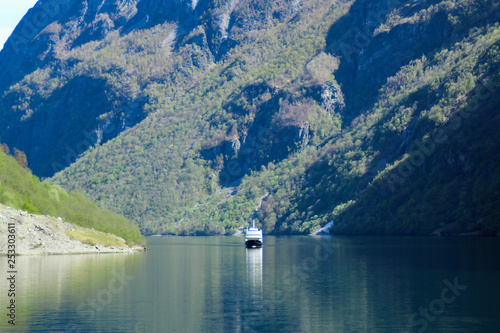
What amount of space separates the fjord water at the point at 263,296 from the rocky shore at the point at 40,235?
18.6 metres

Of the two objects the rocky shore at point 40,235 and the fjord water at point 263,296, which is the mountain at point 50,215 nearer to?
the rocky shore at point 40,235

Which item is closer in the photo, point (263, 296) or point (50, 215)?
point (263, 296)

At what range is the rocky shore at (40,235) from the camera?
476ft

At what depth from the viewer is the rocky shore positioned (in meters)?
145

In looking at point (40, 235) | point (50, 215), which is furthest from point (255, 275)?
point (50, 215)

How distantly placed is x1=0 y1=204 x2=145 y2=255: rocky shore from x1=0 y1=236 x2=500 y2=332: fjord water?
61.1ft

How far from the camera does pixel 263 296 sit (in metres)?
85.3

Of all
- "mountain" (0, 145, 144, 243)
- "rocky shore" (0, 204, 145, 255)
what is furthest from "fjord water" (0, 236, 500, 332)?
"mountain" (0, 145, 144, 243)

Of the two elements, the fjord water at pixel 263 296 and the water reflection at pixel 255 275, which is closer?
the fjord water at pixel 263 296

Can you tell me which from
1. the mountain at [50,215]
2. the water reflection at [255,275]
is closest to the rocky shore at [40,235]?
the mountain at [50,215]

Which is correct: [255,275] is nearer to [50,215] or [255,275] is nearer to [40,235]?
[40,235]

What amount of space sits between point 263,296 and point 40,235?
83.2m

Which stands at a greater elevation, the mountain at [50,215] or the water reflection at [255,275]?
the mountain at [50,215]

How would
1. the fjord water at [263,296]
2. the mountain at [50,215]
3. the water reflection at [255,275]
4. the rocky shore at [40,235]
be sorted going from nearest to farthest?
1. the fjord water at [263,296]
2. the water reflection at [255,275]
3. the rocky shore at [40,235]
4. the mountain at [50,215]
